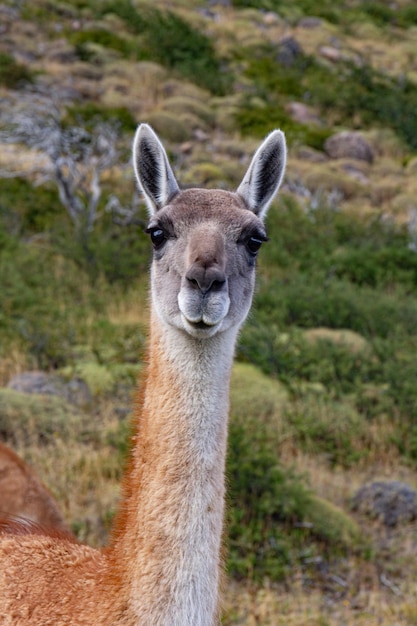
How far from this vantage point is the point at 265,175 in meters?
3.38

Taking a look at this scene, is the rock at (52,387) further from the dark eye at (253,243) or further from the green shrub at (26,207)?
the green shrub at (26,207)

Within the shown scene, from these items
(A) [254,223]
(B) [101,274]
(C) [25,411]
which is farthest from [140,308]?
(A) [254,223]

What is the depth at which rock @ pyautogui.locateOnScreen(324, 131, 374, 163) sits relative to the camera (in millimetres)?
24531

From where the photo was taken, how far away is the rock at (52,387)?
8086 mm

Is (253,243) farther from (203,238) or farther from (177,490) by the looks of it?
(177,490)

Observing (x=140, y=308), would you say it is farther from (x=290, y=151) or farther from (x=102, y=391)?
(x=290, y=151)

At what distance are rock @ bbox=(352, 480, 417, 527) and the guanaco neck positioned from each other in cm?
451

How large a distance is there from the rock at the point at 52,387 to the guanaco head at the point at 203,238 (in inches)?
200

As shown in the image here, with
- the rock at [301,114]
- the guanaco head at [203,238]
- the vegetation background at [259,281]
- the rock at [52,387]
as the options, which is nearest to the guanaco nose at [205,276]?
the guanaco head at [203,238]

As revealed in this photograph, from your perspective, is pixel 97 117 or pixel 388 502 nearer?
pixel 388 502

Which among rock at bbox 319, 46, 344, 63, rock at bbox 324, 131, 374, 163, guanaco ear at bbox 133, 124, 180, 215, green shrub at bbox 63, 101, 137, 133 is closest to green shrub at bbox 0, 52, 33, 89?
green shrub at bbox 63, 101, 137, 133

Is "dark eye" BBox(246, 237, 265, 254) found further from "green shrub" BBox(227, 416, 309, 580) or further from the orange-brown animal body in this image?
"green shrub" BBox(227, 416, 309, 580)

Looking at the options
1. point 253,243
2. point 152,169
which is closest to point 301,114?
point 152,169

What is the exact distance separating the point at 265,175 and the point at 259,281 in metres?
9.47
